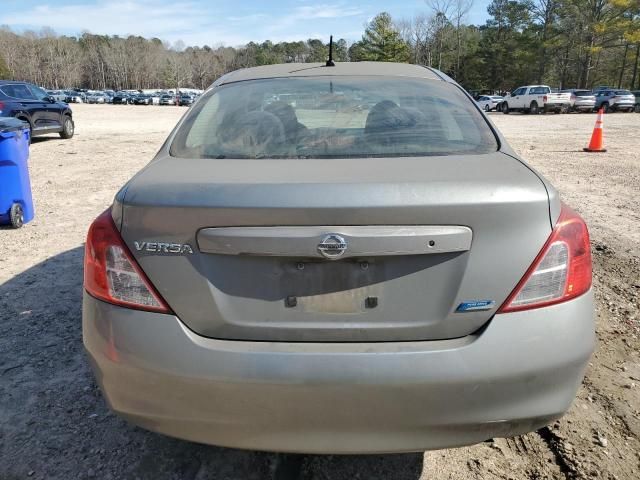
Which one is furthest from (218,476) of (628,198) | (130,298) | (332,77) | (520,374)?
(628,198)

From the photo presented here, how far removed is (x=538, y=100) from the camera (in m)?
34.8

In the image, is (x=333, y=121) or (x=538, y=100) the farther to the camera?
(x=538, y=100)

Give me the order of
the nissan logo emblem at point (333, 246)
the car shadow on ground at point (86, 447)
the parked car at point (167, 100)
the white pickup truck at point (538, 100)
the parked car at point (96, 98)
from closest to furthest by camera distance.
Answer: the nissan logo emblem at point (333, 246) → the car shadow on ground at point (86, 447) → the white pickup truck at point (538, 100) → the parked car at point (167, 100) → the parked car at point (96, 98)

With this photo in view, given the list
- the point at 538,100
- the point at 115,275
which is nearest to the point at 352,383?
the point at 115,275

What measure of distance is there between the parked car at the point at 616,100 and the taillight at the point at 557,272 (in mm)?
38028

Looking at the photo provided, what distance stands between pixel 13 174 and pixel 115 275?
195 inches

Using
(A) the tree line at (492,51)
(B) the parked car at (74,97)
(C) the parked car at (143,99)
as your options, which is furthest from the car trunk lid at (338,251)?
(B) the parked car at (74,97)

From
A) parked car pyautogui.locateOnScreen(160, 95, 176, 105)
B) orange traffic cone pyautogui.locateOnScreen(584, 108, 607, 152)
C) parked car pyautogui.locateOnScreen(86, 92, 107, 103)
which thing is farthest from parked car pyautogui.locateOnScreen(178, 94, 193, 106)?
orange traffic cone pyautogui.locateOnScreen(584, 108, 607, 152)

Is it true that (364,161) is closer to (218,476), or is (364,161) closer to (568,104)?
(218,476)

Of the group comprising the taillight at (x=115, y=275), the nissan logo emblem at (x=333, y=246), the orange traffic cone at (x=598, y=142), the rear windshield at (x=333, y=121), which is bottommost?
the orange traffic cone at (x=598, y=142)

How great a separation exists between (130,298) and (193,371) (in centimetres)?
35

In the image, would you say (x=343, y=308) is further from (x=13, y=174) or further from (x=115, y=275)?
(x=13, y=174)

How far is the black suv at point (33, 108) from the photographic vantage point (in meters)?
14.0

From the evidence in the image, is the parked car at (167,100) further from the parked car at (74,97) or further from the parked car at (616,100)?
the parked car at (616,100)
